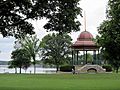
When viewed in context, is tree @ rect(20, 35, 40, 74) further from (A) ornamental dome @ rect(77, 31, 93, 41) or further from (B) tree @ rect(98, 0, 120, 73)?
(B) tree @ rect(98, 0, 120, 73)

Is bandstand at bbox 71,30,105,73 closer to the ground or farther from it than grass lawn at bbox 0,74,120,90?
farther from it

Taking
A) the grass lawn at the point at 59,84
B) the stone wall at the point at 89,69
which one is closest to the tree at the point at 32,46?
the stone wall at the point at 89,69

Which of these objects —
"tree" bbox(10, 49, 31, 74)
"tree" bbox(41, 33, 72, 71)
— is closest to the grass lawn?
"tree" bbox(10, 49, 31, 74)

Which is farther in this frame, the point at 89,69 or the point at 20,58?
the point at 20,58

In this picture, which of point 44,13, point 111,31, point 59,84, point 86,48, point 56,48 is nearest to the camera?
point 44,13

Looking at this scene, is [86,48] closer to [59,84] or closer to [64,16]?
[59,84]

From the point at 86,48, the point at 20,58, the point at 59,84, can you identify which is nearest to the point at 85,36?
the point at 86,48

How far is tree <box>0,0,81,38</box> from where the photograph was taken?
28438 millimetres

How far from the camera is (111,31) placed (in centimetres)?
3541

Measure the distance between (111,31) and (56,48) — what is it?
321ft

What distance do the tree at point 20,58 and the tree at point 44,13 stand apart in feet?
252

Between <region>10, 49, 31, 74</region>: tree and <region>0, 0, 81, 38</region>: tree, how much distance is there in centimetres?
7688

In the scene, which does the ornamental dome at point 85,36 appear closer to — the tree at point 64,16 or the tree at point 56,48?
the tree at point 56,48

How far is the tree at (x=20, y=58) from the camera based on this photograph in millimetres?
107375
